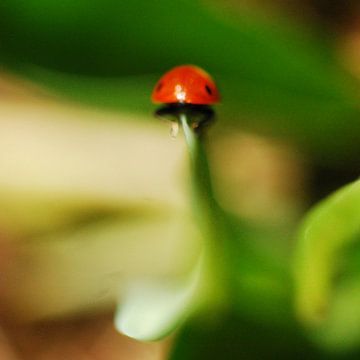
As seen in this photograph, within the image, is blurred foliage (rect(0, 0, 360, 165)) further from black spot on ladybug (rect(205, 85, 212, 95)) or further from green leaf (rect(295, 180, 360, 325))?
green leaf (rect(295, 180, 360, 325))

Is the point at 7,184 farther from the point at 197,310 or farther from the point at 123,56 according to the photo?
the point at 197,310

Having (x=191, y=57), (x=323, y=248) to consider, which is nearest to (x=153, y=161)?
(x=191, y=57)

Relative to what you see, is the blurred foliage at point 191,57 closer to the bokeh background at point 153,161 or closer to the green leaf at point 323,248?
the bokeh background at point 153,161

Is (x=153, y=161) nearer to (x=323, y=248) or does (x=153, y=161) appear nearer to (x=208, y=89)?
(x=208, y=89)

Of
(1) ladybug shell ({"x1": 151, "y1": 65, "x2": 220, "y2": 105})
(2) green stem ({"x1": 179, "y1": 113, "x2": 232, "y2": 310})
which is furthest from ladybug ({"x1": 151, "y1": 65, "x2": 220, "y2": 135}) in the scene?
(2) green stem ({"x1": 179, "y1": 113, "x2": 232, "y2": 310})

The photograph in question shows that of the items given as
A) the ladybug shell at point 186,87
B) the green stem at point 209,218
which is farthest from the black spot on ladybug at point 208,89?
the green stem at point 209,218
